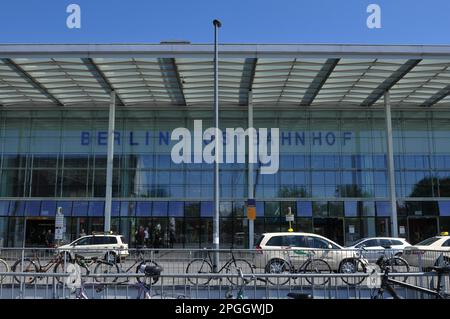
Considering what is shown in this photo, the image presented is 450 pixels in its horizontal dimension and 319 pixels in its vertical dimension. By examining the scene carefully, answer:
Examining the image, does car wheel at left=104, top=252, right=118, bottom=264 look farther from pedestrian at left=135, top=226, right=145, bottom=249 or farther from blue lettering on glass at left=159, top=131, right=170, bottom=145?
blue lettering on glass at left=159, top=131, right=170, bottom=145

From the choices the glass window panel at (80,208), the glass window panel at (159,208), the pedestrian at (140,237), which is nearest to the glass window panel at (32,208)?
the glass window panel at (80,208)

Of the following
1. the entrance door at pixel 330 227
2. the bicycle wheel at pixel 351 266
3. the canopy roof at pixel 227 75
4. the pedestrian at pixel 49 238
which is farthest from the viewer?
the entrance door at pixel 330 227

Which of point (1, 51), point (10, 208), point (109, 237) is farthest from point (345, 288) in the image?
point (10, 208)

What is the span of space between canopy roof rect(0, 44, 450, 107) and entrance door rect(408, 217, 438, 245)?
8413 millimetres

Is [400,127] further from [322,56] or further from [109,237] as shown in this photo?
[109,237]

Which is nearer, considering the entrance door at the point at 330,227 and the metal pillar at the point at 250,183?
the metal pillar at the point at 250,183

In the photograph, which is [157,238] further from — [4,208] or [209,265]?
[209,265]

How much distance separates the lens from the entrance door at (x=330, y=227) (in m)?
35.8

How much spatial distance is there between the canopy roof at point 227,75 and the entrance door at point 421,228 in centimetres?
841

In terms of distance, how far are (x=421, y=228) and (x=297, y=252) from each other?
74.1 ft

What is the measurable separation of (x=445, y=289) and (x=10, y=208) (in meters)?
33.5

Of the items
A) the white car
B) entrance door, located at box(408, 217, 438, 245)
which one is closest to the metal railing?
the white car

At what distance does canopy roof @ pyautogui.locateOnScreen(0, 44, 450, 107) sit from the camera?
27000 mm

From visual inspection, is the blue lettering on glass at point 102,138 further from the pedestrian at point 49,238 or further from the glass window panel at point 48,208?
the pedestrian at point 49,238
